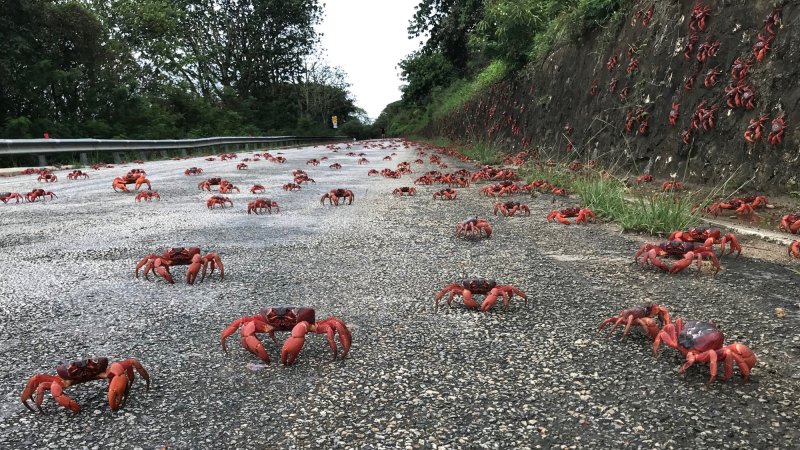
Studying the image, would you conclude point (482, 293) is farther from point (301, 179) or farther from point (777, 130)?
point (301, 179)

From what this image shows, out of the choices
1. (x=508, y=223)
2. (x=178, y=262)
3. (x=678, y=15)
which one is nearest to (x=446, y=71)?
(x=678, y=15)

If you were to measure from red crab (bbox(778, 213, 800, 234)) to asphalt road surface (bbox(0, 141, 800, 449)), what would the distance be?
1.45ft

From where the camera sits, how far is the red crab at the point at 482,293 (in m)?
2.84

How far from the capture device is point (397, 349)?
2.33 metres

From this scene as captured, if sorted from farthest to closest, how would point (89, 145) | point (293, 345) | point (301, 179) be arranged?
point (89, 145)
point (301, 179)
point (293, 345)

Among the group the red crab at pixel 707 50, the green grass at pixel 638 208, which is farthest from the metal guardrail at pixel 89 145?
the red crab at pixel 707 50

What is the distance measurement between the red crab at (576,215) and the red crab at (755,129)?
1.93 meters

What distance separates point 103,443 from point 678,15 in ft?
31.7

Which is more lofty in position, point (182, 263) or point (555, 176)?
point (555, 176)

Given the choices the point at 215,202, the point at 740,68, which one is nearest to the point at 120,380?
the point at 215,202

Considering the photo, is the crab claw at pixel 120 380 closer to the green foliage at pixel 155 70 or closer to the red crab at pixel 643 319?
the red crab at pixel 643 319

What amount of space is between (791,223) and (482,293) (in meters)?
3.17

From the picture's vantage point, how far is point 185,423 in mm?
1754

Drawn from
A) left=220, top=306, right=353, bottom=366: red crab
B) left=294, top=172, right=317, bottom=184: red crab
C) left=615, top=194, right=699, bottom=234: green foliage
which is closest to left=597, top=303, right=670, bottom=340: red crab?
left=220, top=306, right=353, bottom=366: red crab
